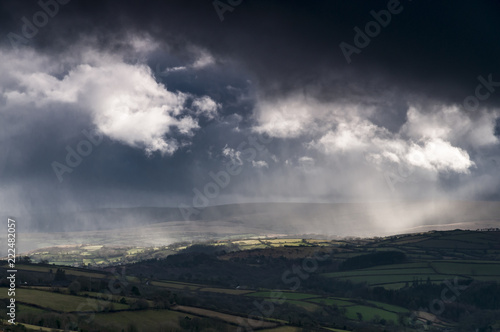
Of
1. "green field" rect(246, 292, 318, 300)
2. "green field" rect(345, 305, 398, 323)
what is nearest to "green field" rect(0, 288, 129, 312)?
"green field" rect(246, 292, 318, 300)

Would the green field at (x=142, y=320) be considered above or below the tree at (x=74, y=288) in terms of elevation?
below

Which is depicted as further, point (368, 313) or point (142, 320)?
point (368, 313)

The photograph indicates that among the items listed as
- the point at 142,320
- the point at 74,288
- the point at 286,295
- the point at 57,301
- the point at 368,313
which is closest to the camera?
the point at 142,320

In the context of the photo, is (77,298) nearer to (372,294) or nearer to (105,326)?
(105,326)

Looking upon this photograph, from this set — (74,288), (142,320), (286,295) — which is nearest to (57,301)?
(74,288)

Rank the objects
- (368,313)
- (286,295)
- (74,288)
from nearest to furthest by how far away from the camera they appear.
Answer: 1. (74,288)
2. (368,313)
3. (286,295)

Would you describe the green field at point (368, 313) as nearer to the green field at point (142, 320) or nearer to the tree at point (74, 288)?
the green field at point (142, 320)

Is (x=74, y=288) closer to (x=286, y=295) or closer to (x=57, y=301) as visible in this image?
(x=57, y=301)

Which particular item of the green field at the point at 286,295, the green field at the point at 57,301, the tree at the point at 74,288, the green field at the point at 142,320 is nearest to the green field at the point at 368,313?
the green field at the point at 286,295

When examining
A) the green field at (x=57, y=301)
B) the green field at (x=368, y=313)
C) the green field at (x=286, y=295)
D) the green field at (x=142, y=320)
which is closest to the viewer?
the green field at (x=142, y=320)

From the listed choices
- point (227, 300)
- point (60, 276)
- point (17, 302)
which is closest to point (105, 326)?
point (17, 302)

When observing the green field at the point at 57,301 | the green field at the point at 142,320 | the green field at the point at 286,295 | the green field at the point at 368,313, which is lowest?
the green field at the point at 368,313
